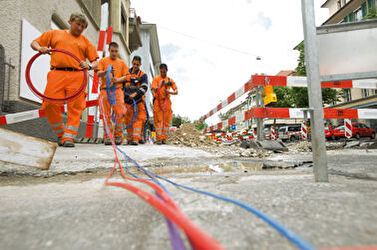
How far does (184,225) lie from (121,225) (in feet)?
0.87

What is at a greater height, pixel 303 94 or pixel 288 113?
pixel 303 94

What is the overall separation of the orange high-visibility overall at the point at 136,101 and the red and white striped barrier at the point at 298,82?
2.33 m

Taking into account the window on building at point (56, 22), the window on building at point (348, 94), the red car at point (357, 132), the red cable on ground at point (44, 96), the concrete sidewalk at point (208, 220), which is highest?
A: the window on building at point (348, 94)

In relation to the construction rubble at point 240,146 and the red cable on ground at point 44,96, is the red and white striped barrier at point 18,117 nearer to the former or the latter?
the red cable on ground at point 44,96

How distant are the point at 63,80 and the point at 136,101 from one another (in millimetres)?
1712

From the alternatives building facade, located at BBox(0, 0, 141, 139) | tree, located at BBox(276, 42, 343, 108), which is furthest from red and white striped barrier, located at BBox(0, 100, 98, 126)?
tree, located at BBox(276, 42, 343, 108)

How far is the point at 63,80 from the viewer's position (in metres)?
3.28

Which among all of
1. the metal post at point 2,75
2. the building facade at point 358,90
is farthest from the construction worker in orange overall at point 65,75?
the building facade at point 358,90

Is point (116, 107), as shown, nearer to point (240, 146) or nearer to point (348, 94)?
point (240, 146)

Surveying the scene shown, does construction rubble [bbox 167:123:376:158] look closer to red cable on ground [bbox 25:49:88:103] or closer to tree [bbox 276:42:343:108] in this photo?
red cable on ground [bbox 25:49:88:103]

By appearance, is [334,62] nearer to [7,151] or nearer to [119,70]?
[7,151]

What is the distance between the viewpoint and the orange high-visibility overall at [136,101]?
15.7ft

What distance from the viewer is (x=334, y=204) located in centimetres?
83

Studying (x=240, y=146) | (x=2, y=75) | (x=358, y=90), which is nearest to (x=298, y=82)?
(x=240, y=146)
